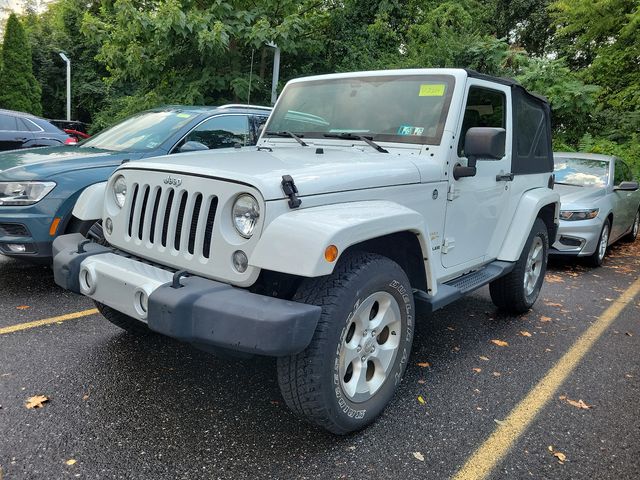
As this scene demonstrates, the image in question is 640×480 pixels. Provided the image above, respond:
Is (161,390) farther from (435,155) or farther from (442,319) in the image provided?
(442,319)

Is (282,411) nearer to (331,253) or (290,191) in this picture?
(331,253)

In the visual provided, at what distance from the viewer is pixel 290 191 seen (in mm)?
2395

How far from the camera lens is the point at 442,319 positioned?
462cm

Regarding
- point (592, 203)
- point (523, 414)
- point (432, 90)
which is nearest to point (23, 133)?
point (432, 90)

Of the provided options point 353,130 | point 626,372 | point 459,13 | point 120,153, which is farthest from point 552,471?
point 459,13

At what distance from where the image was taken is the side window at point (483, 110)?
3.52 meters

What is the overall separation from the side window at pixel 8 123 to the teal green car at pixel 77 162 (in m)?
4.96

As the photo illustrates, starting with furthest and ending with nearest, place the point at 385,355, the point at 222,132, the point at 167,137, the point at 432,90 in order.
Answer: the point at 222,132, the point at 167,137, the point at 432,90, the point at 385,355

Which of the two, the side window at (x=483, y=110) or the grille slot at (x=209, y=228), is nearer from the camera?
the grille slot at (x=209, y=228)

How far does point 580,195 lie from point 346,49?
24.5 feet

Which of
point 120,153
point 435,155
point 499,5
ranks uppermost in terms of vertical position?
point 499,5

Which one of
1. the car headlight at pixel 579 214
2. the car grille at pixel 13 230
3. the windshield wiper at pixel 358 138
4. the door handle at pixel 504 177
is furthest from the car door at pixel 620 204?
the car grille at pixel 13 230

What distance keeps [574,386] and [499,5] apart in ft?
71.9

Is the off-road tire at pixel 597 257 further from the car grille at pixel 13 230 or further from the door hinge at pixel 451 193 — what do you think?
the car grille at pixel 13 230
